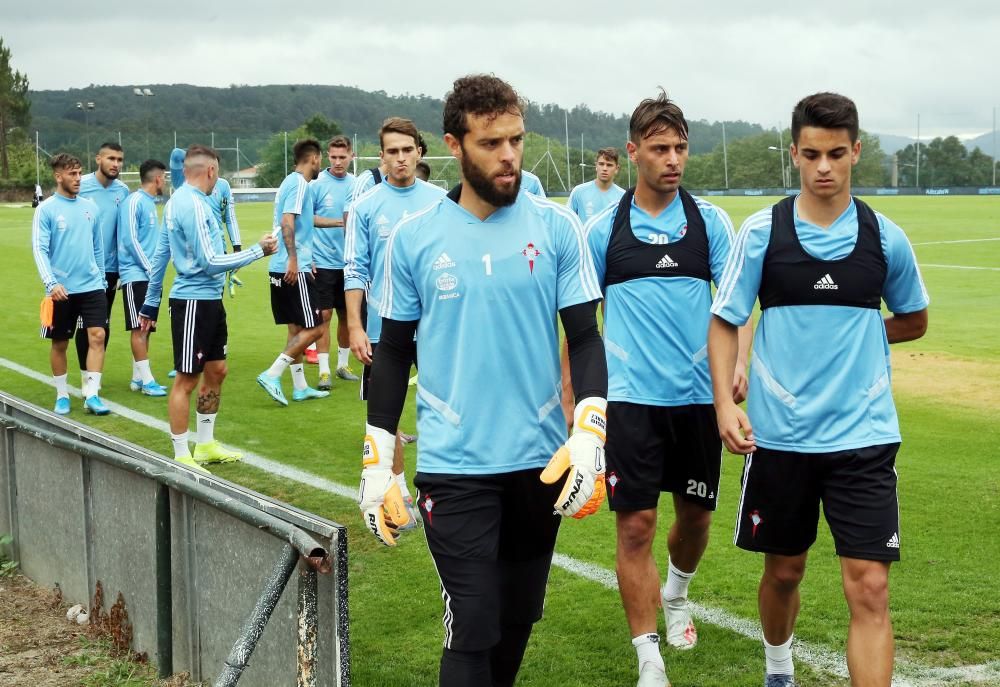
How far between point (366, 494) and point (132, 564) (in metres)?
1.92

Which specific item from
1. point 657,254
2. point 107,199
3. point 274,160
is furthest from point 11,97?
point 657,254

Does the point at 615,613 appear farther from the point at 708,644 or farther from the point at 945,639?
the point at 945,639

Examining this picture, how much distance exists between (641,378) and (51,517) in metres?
3.09

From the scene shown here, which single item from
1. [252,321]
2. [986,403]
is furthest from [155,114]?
[986,403]

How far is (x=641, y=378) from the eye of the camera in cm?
511

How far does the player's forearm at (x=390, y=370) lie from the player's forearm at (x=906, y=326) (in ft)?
6.09

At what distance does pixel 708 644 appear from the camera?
5.24 meters

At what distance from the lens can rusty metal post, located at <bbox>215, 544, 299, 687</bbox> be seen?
3.83 metres

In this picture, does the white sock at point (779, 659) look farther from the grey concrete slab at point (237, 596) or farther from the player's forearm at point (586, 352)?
the grey concrete slab at point (237, 596)

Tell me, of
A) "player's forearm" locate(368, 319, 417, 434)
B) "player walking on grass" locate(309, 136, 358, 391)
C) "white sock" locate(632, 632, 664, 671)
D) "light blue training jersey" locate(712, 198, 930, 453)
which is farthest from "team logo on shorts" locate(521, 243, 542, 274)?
"player walking on grass" locate(309, 136, 358, 391)

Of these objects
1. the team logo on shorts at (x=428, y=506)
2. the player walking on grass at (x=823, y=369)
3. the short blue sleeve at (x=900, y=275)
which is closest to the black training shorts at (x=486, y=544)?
the team logo on shorts at (x=428, y=506)

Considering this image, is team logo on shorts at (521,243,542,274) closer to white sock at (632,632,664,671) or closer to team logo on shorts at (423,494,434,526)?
Answer: team logo on shorts at (423,494,434,526)

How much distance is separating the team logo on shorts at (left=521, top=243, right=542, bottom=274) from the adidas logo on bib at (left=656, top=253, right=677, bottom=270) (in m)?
1.43

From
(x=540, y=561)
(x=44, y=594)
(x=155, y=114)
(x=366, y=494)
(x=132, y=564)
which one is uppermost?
(x=155, y=114)
